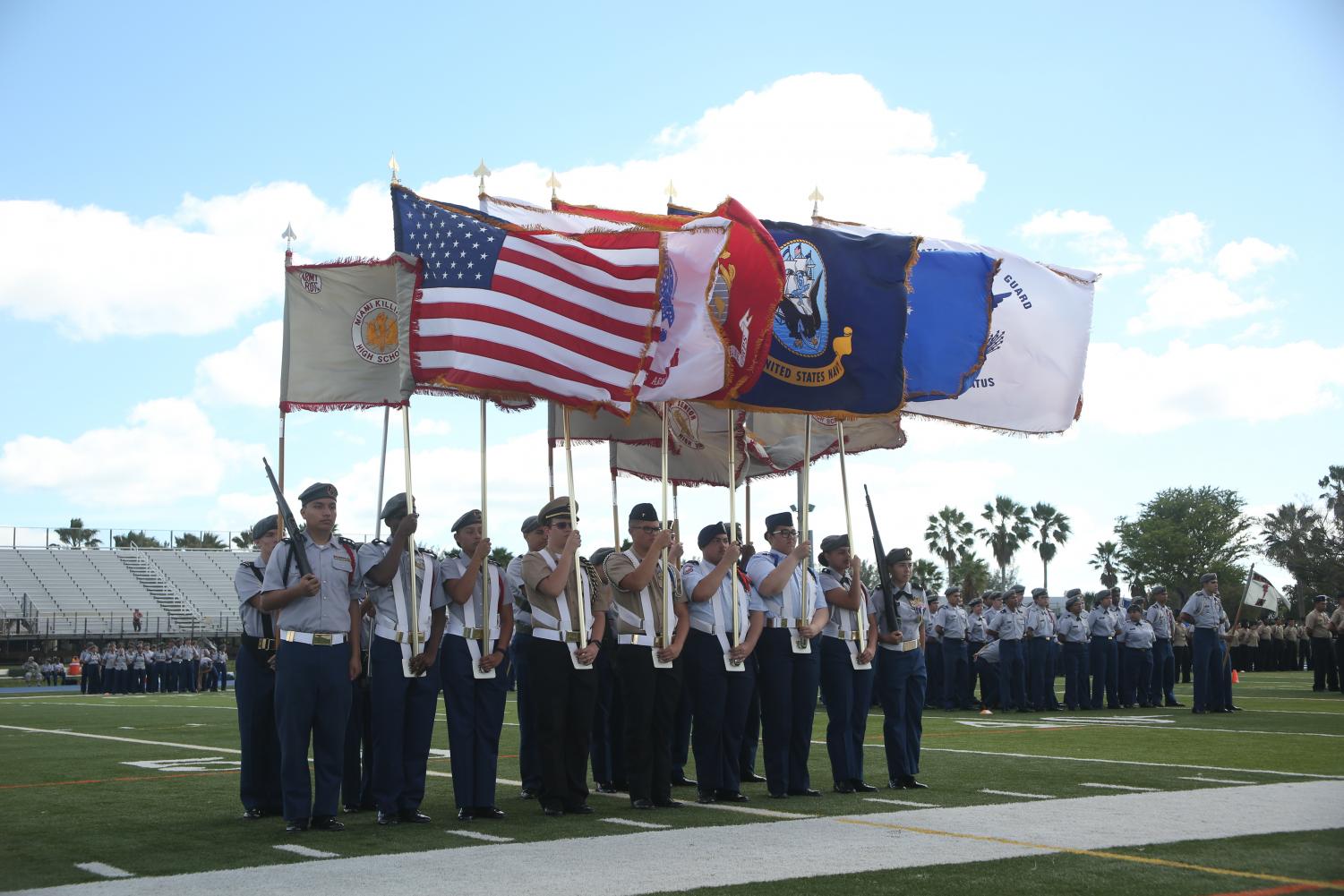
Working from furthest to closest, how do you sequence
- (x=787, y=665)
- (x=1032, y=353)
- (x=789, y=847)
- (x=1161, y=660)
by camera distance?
(x=1161, y=660) → (x=1032, y=353) → (x=787, y=665) → (x=789, y=847)

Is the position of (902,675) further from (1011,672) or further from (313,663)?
(1011,672)

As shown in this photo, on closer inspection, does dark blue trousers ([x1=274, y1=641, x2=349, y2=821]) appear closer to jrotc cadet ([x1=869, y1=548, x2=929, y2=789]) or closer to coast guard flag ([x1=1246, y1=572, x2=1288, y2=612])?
jrotc cadet ([x1=869, y1=548, x2=929, y2=789])

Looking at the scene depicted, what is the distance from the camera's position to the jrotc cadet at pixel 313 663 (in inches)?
325

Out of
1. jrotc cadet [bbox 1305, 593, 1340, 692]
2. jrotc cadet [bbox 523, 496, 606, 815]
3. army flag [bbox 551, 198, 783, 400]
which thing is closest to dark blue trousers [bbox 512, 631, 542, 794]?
jrotc cadet [bbox 523, 496, 606, 815]

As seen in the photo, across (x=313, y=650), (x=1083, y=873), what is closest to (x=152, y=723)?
(x=313, y=650)

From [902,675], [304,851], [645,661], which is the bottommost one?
[304,851]

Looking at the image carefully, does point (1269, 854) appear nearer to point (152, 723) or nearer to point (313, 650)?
point (313, 650)

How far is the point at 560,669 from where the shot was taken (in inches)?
356

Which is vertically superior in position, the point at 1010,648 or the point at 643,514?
the point at 643,514

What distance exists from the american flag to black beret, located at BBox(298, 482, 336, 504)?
4.43ft

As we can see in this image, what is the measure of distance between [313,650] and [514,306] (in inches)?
118

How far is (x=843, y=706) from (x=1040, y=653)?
40.9 ft

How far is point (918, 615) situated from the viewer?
10625 millimetres

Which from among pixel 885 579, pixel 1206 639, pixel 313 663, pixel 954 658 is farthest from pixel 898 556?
pixel 954 658
